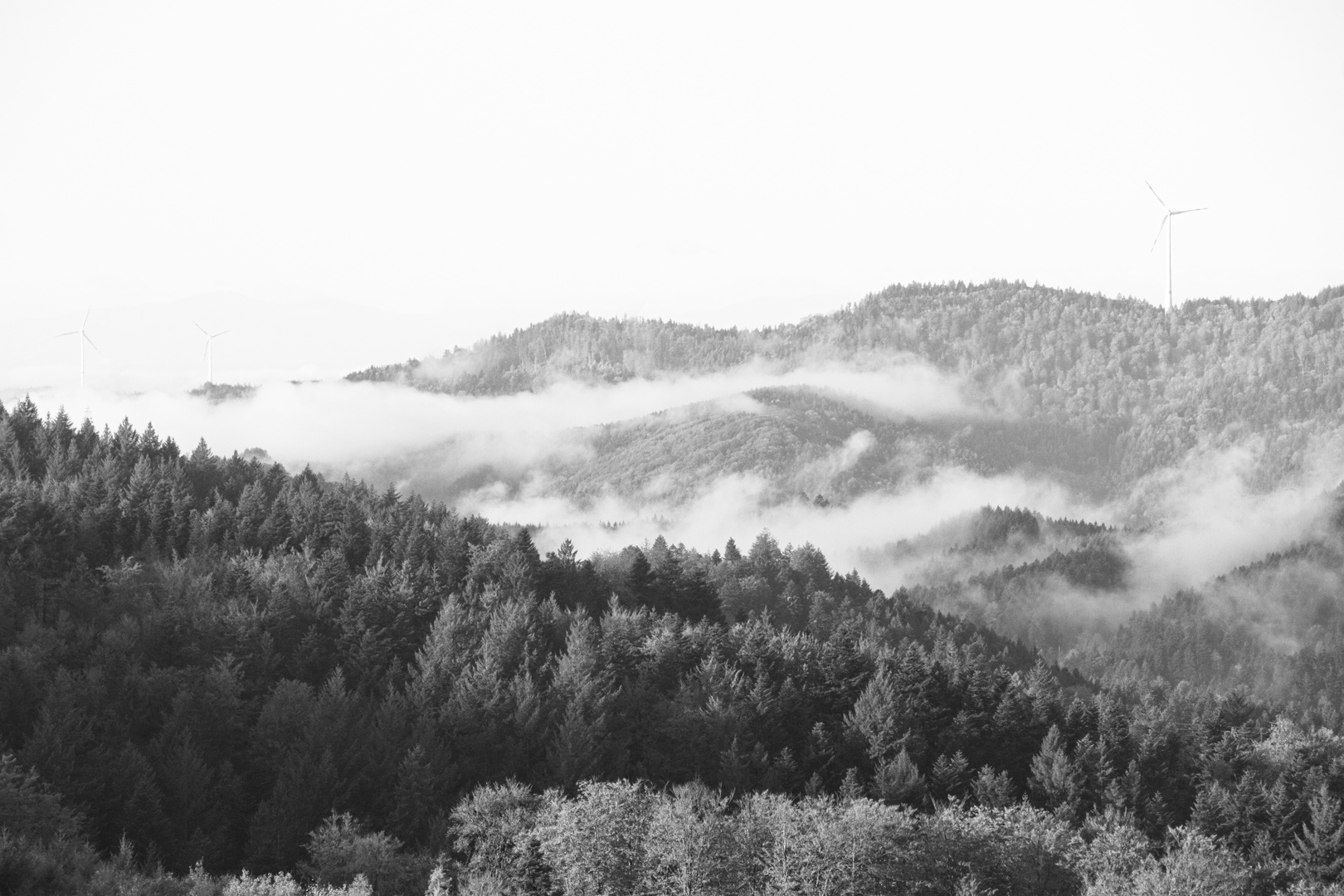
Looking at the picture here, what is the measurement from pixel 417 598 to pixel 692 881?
6442 cm

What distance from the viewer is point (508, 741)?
390 ft

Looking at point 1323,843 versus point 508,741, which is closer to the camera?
point 508,741

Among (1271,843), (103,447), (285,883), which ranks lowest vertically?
(1271,843)

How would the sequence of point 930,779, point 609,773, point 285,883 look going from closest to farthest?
point 285,883 < point 609,773 < point 930,779

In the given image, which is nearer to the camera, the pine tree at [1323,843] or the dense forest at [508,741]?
the dense forest at [508,741]

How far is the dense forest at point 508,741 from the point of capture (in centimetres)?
8969

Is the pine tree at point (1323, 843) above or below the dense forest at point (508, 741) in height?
below

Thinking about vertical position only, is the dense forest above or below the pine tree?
above

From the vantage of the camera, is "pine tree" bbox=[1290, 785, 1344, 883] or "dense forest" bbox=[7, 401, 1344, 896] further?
"pine tree" bbox=[1290, 785, 1344, 883]

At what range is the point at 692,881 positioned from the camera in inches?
3332

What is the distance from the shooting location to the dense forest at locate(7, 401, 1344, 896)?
89688 millimetres

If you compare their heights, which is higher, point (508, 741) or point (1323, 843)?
point (508, 741)

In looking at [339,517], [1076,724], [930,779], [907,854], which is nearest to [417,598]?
[339,517]

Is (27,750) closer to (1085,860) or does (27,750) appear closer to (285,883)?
(285,883)
